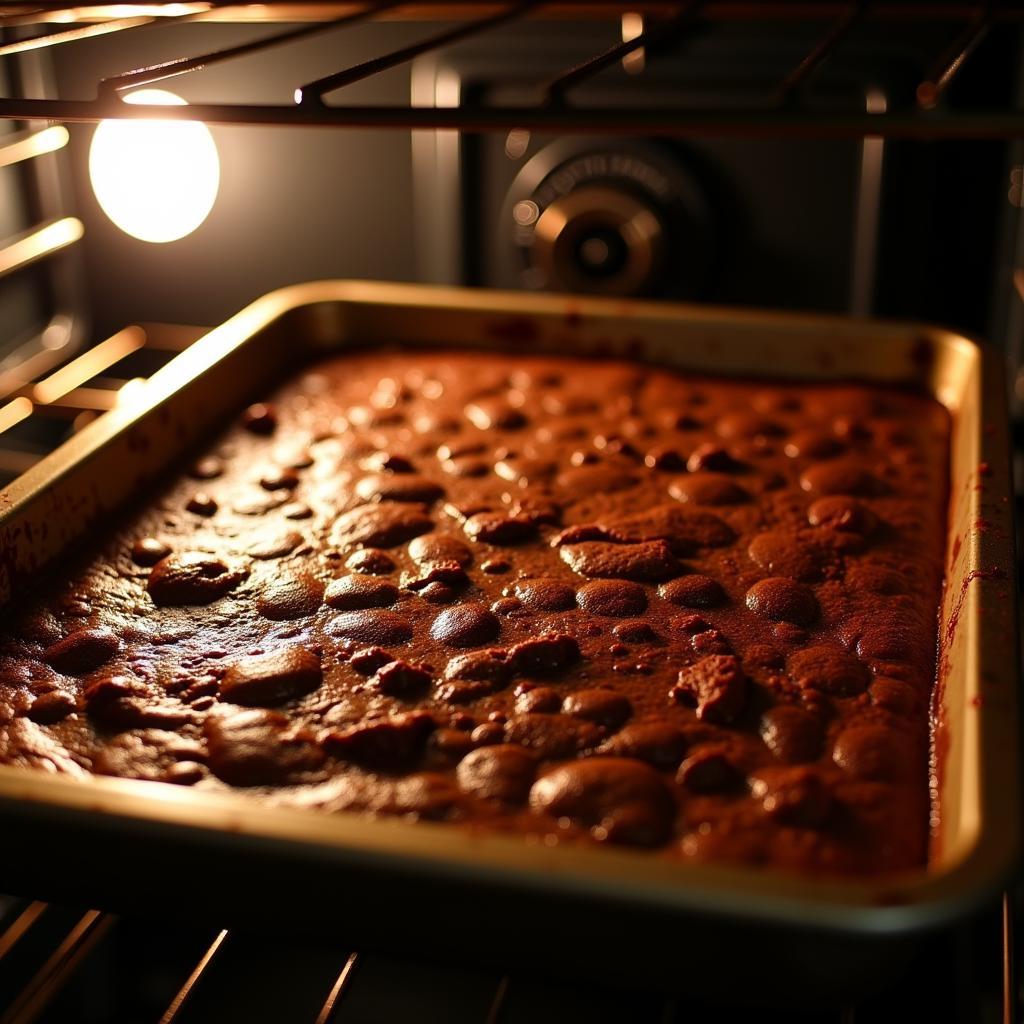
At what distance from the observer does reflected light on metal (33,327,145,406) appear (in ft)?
4.39

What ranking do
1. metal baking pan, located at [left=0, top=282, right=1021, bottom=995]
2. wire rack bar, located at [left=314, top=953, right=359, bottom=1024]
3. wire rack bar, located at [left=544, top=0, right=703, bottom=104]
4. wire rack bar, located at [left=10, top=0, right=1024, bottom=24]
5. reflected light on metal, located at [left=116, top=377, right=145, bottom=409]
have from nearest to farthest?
1. metal baking pan, located at [left=0, top=282, right=1021, bottom=995]
2. wire rack bar, located at [left=544, top=0, right=703, bottom=104]
3. wire rack bar, located at [left=314, top=953, right=359, bottom=1024]
4. wire rack bar, located at [left=10, top=0, right=1024, bottom=24]
5. reflected light on metal, located at [left=116, top=377, right=145, bottom=409]

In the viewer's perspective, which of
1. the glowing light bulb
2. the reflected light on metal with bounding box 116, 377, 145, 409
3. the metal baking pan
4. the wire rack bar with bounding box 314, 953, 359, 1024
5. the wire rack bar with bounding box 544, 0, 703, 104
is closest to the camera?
the metal baking pan

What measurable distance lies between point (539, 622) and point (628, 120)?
0.38 m

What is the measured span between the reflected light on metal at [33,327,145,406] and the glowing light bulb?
14 centimetres

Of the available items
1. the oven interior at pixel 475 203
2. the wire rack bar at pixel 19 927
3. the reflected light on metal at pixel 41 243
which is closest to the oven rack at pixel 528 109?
the oven interior at pixel 475 203

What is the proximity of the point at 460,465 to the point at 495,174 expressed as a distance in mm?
413

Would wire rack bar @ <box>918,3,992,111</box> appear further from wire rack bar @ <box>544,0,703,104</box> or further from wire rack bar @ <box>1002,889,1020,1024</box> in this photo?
wire rack bar @ <box>1002,889,1020,1024</box>


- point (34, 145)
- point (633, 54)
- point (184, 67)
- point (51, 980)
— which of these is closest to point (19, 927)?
point (51, 980)

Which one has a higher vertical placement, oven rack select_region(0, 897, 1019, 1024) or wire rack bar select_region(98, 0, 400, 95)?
wire rack bar select_region(98, 0, 400, 95)

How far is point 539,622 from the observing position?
884 mm

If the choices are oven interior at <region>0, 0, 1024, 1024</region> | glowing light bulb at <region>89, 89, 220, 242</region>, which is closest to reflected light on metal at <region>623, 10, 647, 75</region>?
oven interior at <region>0, 0, 1024, 1024</region>

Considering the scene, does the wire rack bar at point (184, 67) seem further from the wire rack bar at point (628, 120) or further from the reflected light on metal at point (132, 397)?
the reflected light on metal at point (132, 397)

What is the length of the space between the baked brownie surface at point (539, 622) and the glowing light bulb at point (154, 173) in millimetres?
255

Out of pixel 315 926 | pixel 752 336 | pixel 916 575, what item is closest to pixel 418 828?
pixel 315 926
